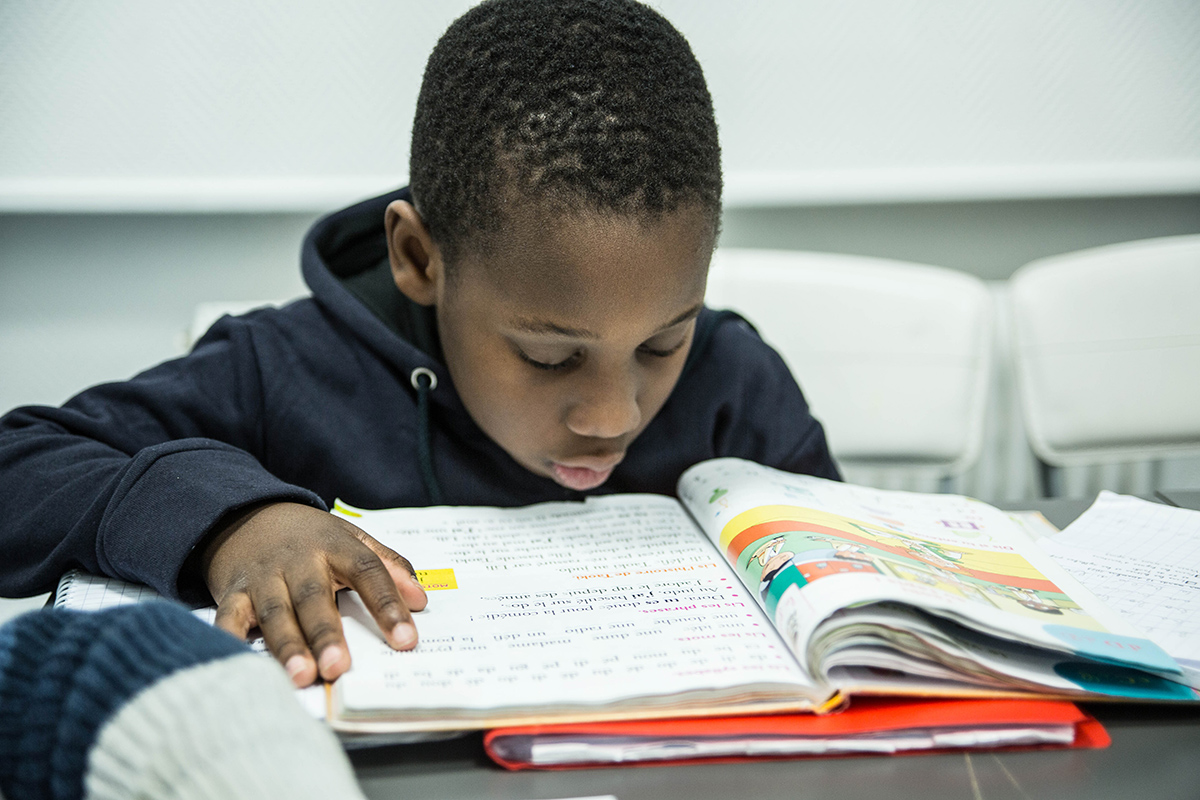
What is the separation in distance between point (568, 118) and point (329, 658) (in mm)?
318

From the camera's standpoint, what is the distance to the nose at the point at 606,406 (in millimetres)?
553

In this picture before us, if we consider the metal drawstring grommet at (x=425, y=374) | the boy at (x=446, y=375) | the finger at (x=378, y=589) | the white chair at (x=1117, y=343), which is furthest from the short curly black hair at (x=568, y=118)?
the white chair at (x=1117, y=343)

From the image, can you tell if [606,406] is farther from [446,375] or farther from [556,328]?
[446,375]

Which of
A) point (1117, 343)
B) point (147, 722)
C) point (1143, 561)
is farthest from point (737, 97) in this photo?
point (147, 722)

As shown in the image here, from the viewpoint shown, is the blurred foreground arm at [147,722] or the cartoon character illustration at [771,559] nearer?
the blurred foreground arm at [147,722]

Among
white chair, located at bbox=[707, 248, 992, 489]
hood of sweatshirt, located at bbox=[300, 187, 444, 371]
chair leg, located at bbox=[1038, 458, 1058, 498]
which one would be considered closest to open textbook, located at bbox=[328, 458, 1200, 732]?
hood of sweatshirt, located at bbox=[300, 187, 444, 371]

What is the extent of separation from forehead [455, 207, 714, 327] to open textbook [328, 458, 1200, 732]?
0.43ft

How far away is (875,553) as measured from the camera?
1.49 feet

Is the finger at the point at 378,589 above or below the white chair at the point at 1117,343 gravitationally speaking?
above

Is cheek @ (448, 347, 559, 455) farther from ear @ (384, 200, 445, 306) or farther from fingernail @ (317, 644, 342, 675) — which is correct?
fingernail @ (317, 644, 342, 675)

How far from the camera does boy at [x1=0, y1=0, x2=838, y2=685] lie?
0.46 metres

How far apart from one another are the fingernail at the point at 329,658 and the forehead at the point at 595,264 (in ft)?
0.77

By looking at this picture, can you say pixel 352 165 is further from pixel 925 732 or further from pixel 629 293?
pixel 925 732

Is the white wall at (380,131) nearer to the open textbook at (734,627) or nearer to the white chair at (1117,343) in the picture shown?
the white chair at (1117,343)
